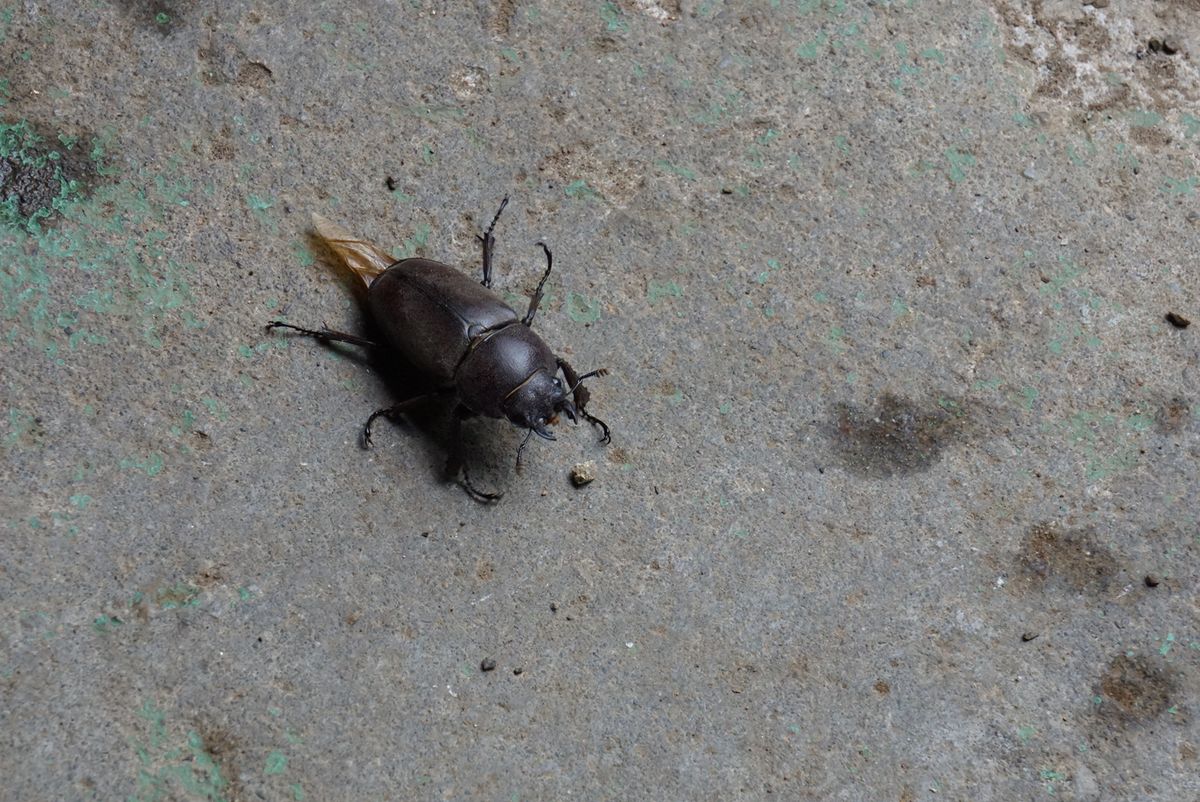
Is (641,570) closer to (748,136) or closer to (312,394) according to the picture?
(312,394)

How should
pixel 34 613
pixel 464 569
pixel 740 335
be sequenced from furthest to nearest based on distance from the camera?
pixel 740 335, pixel 464 569, pixel 34 613

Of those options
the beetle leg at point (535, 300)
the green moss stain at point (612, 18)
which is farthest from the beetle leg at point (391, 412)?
the green moss stain at point (612, 18)

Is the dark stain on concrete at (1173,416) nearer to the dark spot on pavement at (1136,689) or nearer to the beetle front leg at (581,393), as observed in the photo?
the dark spot on pavement at (1136,689)

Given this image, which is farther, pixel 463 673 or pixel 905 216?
pixel 905 216

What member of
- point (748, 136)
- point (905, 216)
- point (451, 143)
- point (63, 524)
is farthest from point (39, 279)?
point (905, 216)

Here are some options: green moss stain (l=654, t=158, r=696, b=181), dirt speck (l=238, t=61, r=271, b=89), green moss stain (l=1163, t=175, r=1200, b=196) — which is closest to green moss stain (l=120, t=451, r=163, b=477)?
dirt speck (l=238, t=61, r=271, b=89)

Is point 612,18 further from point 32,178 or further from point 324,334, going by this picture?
point 32,178
